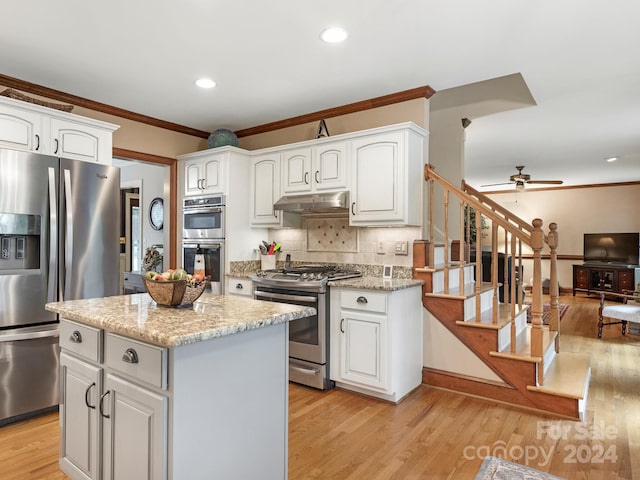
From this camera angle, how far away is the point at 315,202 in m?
3.73

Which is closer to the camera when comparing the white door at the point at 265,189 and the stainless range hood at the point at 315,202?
the stainless range hood at the point at 315,202

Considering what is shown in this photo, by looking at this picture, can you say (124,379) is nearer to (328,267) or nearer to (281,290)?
(281,290)

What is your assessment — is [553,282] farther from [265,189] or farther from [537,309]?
[265,189]

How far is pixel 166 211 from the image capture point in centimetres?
466

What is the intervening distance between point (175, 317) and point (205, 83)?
7.65ft

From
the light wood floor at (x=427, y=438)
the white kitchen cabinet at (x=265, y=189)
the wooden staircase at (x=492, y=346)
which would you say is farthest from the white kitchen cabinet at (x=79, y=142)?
the wooden staircase at (x=492, y=346)

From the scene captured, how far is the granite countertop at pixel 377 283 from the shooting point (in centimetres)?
304

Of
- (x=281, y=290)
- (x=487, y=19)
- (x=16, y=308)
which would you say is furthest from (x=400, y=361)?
(x=16, y=308)

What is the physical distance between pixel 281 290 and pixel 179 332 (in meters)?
2.11

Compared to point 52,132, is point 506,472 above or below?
below

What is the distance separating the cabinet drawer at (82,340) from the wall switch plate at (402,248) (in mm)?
2492

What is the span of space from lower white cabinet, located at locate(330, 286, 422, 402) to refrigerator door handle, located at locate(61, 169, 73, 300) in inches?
77.9

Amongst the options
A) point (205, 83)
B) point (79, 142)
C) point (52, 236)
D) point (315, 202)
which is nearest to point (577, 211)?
point (315, 202)

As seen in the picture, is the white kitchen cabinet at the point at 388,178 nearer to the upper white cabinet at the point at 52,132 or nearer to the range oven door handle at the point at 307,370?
the range oven door handle at the point at 307,370
